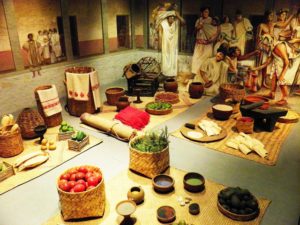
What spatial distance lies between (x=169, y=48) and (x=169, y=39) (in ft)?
0.73

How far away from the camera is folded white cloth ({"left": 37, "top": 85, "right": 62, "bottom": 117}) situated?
474 centimetres

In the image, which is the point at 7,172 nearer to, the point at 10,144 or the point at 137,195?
the point at 10,144

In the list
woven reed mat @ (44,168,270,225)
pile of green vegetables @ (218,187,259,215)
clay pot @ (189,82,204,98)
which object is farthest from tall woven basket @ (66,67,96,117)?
pile of green vegetables @ (218,187,259,215)

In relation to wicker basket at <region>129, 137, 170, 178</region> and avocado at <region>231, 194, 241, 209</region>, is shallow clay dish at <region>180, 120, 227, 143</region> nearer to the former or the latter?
wicker basket at <region>129, 137, 170, 178</region>

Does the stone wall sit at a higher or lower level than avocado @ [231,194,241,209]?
higher

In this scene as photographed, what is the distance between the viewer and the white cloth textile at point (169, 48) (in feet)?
23.0

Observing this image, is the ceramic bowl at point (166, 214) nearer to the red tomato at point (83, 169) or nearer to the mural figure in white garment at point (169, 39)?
the red tomato at point (83, 169)

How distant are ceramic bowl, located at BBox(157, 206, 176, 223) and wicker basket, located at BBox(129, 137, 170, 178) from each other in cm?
62

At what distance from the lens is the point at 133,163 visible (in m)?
3.49

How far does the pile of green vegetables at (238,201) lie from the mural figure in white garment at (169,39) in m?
4.79

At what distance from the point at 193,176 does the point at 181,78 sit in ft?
14.3

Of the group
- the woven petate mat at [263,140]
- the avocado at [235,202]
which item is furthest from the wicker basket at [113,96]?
the avocado at [235,202]

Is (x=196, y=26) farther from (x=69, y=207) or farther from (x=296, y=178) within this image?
(x=69, y=207)

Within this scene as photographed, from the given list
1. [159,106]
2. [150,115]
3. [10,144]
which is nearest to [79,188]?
[10,144]
